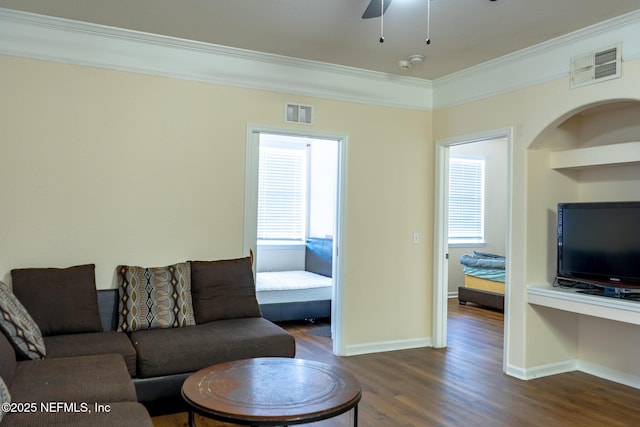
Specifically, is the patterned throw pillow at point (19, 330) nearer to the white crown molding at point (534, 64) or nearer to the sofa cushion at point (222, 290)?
the sofa cushion at point (222, 290)

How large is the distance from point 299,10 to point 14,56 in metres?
2.06

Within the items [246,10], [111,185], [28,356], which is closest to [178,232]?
[111,185]

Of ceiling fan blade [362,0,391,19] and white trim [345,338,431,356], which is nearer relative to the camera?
ceiling fan blade [362,0,391,19]

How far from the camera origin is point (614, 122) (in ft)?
13.6

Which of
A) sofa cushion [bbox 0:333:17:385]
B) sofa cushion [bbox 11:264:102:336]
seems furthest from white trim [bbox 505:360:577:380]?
sofa cushion [bbox 0:333:17:385]

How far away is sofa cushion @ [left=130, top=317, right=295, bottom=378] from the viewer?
10.0 feet

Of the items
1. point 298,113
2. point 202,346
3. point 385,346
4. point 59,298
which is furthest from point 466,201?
point 59,298

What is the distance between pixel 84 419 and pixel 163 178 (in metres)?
2.31

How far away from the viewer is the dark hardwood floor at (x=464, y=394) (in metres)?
3.15

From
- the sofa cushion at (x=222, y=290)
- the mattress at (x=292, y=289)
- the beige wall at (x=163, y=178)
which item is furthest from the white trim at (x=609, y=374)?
the sofa cushion at (x=222, y=290)

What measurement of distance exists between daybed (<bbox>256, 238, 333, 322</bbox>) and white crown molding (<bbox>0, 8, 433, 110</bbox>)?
2.23 meters

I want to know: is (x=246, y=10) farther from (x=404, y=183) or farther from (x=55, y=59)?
(x=404, y=183)

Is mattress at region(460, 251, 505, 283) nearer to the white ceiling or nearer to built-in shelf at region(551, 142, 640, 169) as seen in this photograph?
built-in shelf at region(551, 142, 640, 169)

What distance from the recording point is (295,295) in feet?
18.8
